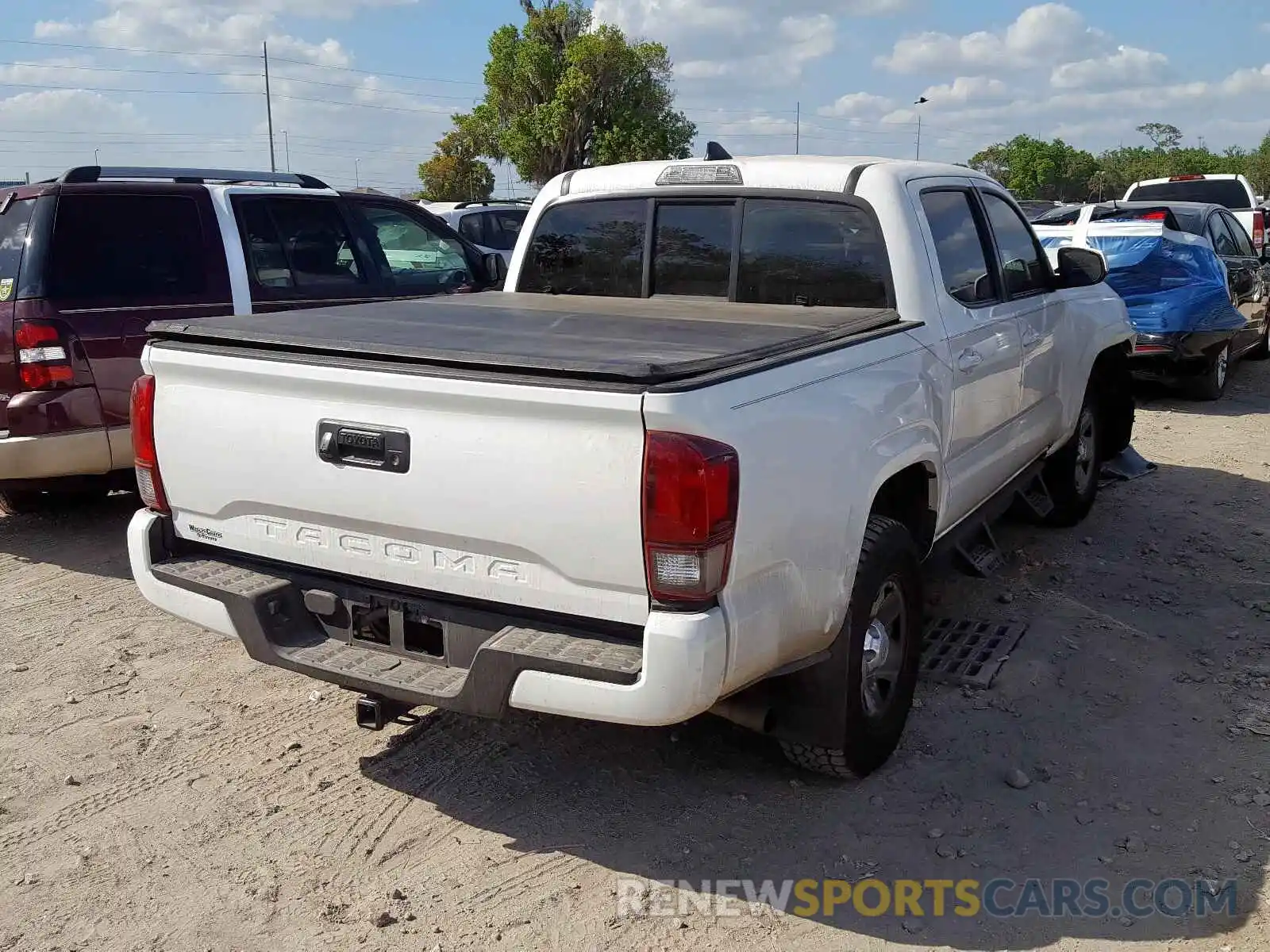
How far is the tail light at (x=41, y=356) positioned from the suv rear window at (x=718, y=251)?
249 centimetres

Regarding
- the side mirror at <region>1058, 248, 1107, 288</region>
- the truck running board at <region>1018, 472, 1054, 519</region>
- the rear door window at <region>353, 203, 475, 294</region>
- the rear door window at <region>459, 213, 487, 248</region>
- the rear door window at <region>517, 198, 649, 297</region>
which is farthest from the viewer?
the rear door window at <region>459, 213, 487, 248</region>

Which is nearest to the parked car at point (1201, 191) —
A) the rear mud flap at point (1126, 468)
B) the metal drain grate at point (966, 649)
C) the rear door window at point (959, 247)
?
the rear mud flap at point (1126, 468)

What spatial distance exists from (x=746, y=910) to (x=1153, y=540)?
13.8 feet

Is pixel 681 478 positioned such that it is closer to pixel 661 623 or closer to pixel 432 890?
pixel 661 623

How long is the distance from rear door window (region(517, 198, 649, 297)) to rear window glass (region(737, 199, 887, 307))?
0.53 metres

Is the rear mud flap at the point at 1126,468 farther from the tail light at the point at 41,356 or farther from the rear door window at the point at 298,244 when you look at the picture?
the tail light at the point at 41,356

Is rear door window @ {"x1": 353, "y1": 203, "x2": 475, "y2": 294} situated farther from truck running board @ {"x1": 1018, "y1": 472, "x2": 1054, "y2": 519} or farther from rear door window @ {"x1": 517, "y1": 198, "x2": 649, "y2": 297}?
truck running board @ {"x1": 1018, "y1": 472, "x2": 1054, "y2": 519}

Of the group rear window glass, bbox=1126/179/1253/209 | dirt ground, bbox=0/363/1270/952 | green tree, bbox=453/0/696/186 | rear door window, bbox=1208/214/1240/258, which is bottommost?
dirt ground, bbox=0/363/1270/952

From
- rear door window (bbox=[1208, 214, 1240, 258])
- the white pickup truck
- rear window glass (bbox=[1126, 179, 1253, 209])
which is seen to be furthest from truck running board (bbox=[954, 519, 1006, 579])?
rear window glass (bbox=[1126, 179, 1253, 209])

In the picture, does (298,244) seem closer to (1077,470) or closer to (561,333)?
(561,333)

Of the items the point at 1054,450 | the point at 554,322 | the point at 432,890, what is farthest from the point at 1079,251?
the point at 432,890

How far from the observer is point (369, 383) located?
3.04 m

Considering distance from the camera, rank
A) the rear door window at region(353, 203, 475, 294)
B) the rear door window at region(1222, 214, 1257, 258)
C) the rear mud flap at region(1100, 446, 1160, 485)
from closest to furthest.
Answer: the rear mud flap at region(1100, 446, 1160, 485) → the rear door window at region(353, 203, 475, 294) → the rear door window at region(1222, 214, 1257, 258)

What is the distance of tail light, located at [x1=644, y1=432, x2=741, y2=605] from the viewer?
2695 millimetres
